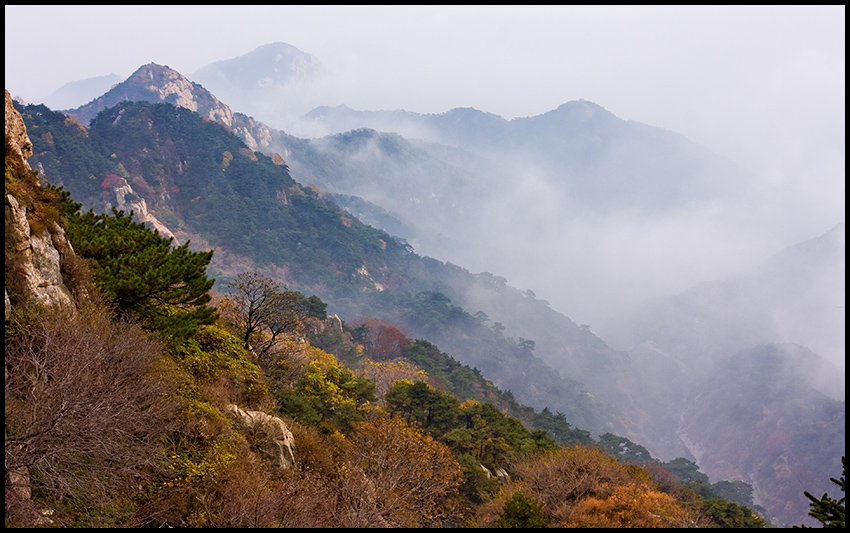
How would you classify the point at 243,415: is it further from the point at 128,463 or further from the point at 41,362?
the point at 41,362

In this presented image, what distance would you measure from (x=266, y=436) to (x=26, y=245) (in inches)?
332

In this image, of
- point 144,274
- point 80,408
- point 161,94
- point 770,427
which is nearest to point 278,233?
point 161,94

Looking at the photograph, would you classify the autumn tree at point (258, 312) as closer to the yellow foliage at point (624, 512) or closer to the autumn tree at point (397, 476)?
the autumn tree at point (397, 476)

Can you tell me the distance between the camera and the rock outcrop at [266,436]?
14.3 m

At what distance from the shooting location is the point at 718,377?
14288 cm

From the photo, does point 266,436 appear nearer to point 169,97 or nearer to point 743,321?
point 169,97

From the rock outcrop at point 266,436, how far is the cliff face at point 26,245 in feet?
19.8

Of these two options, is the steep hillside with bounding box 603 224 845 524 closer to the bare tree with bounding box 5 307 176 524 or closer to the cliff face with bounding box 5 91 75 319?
the bare tree with bounding box 5 307 176 524

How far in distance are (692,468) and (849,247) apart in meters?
74.9

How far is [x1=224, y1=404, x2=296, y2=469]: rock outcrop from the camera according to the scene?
46.8 ft

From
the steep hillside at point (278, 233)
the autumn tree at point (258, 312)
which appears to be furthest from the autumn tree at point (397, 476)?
the steep hillside at point (278, 233)

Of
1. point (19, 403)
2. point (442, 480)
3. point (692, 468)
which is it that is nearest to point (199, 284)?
A: point (19, 403)

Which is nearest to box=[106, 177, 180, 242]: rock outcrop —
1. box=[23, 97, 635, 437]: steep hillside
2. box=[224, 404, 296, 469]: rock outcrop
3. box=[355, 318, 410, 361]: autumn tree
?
box=[23, 97, 635, 437]: steep hillside

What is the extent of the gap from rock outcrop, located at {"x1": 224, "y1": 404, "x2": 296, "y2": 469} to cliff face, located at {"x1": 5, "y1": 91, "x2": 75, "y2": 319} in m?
6.02
